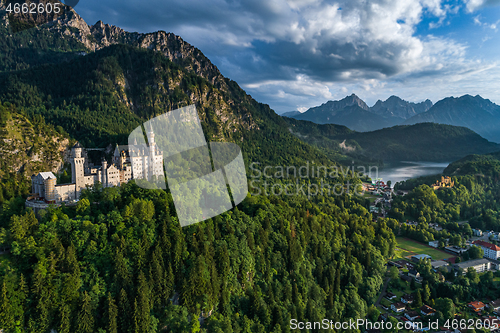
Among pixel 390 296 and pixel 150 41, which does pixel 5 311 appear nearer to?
pixel 390 296

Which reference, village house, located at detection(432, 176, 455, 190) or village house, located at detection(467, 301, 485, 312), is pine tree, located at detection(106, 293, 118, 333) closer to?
village house, located at detection(467, 301, 485, 312)

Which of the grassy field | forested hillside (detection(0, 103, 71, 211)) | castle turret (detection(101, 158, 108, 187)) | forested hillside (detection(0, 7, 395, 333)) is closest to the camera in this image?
forested hillside (detection(0, 7, 395, 333))

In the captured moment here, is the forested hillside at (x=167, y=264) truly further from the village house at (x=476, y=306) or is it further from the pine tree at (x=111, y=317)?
the village house at (x=476, y=306)

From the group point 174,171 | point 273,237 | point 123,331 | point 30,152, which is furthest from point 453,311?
point 30,152

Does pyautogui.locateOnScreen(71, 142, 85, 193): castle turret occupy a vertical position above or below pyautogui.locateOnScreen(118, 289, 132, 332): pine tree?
above

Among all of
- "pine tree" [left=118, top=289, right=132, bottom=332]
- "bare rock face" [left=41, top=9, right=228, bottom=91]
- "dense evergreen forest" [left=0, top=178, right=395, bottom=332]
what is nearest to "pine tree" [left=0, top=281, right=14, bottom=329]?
"dense evergreen forest" [left=0, top=178, right=395, bottom=332]

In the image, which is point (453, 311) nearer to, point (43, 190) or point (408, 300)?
point (408, 300)

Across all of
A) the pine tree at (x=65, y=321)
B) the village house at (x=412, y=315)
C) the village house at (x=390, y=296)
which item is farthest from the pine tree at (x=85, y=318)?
the village house at (x=390, y=296)
